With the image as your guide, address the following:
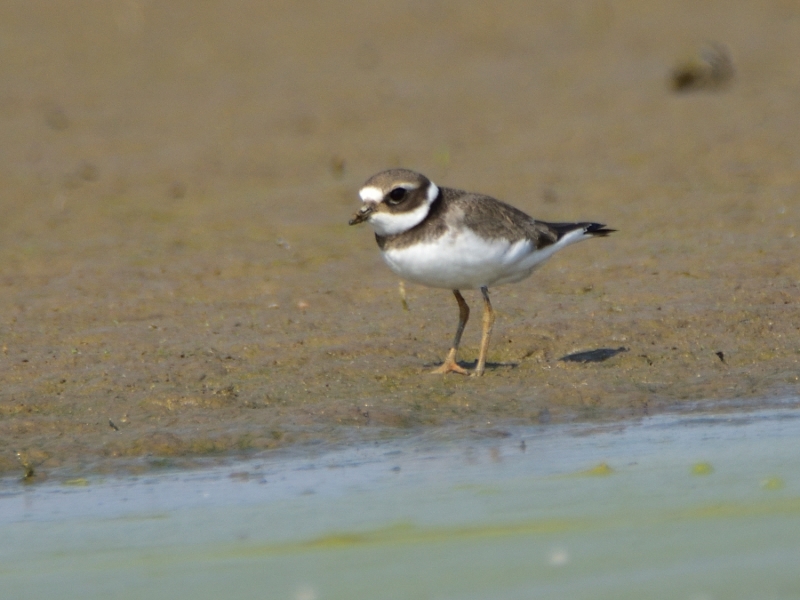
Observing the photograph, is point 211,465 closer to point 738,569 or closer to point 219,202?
point 738,569

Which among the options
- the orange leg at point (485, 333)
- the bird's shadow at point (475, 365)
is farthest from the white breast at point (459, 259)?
the bird's shadow at point (475, 365)

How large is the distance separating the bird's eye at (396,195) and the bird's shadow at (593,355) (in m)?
1.34

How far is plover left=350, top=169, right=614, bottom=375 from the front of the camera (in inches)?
258

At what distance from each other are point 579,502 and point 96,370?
9.86 ft

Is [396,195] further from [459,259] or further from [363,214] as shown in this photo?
[459,259]

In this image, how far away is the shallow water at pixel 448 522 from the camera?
4.30 metres

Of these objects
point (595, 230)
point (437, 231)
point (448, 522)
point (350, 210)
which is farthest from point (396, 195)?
point (350, 210)

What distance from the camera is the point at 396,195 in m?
6.58

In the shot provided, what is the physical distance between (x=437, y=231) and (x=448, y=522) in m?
2.04

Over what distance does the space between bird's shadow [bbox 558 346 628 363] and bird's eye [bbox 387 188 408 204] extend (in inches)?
52.9

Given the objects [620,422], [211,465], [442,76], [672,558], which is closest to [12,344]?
[211,465]

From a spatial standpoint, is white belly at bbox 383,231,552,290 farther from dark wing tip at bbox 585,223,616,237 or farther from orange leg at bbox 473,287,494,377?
dark wing tip at bbox 585,223,616,237

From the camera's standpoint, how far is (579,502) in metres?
5.08

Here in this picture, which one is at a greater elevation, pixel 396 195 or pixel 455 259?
pixel 396 195
